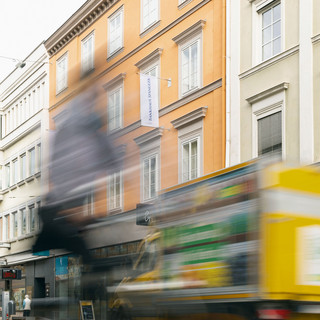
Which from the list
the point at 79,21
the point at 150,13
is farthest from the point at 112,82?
the point at 79,21

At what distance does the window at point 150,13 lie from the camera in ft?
78.1

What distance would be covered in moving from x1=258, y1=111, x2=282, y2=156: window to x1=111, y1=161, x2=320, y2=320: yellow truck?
1061 cm

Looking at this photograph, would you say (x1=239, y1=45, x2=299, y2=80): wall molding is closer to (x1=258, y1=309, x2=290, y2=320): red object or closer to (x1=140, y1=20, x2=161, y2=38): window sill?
(x1=140, y1=20, x2=161, y2=38): window sill

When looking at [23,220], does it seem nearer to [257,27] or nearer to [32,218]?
[32,218]

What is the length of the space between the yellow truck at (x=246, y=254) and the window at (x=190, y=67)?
14.7 metres

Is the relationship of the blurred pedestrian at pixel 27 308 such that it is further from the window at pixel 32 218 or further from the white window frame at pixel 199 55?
the white window frame at pixel 199 55

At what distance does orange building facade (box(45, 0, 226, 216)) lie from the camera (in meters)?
3.73

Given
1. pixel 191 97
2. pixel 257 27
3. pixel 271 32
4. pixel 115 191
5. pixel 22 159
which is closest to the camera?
pixel 115 191

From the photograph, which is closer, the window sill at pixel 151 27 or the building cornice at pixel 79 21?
the window sill at pixel 151 27

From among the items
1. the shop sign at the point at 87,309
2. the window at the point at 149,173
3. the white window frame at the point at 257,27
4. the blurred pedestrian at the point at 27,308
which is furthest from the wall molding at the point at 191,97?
the shop sign at the point at 87,309

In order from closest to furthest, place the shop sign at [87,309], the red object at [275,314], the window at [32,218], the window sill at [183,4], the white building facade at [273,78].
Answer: the shop sign at [87,309]
the window at [32,218]
the red object at [275,314]
the white building facade at [273,78]
the window sill at [183,4]

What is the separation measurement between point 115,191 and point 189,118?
17159 mm


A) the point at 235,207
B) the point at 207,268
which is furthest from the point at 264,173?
the point at 207,268

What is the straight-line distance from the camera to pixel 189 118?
20844 mm
